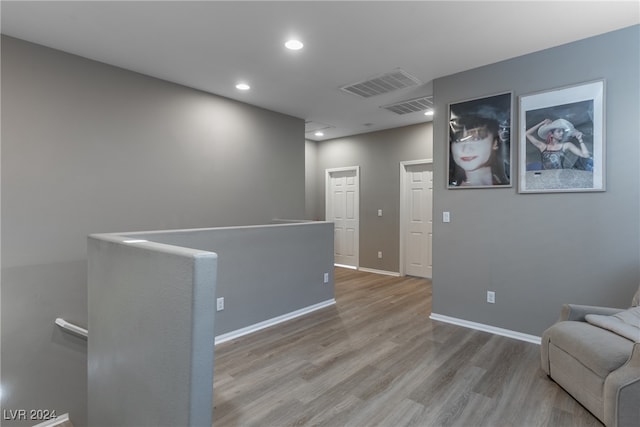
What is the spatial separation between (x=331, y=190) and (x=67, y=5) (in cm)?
522

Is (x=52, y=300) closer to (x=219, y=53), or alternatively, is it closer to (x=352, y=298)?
(x=219, y=53)

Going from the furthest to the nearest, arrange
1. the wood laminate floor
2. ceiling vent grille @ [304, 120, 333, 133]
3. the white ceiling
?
ceiling vent grille @ [304, 120, 333, 133], the white ceiling, the wood laminate floor

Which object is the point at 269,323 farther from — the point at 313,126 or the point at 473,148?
the point at 313,126

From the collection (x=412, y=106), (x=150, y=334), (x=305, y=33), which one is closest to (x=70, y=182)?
(x=150, y=334)

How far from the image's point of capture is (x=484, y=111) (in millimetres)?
3271

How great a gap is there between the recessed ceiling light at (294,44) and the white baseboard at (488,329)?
318 cm

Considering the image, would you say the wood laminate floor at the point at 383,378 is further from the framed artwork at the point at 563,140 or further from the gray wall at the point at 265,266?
the framed artwork at the point at 563,140

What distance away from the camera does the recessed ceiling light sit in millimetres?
2748

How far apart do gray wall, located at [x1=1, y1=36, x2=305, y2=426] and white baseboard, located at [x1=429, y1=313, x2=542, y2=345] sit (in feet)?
10.1

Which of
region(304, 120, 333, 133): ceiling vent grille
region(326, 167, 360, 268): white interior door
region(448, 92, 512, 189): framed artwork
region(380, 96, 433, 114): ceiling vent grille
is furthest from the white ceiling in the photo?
region(326, 167, 360, 268): white interior door

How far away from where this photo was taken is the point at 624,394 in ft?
5.61

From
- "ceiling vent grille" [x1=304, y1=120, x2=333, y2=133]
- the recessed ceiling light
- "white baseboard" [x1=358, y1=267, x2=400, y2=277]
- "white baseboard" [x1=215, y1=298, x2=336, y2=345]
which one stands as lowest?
"white baseboard" [x1=215, y1=298, x2=336, y2=345]

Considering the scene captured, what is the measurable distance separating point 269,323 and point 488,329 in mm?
2323

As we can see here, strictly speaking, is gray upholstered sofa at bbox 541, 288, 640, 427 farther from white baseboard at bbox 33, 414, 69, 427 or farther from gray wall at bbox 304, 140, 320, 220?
gray wall at bbox 304, 140, 320, 220
